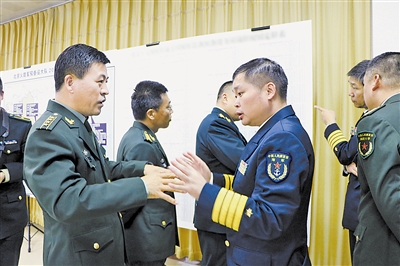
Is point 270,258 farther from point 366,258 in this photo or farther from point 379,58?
point 379,58

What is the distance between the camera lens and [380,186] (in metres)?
1.23

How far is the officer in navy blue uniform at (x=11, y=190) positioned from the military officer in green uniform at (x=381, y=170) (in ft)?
6.43

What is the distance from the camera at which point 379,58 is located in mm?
1493

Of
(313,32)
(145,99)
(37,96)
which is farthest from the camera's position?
(37,96)

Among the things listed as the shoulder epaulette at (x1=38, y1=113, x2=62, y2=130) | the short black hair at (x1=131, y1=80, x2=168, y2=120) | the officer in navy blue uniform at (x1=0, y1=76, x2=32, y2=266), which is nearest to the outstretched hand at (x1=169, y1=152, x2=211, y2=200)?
the shoulder epaulette at (x1=38, y1=113, x2=62, y2=130)

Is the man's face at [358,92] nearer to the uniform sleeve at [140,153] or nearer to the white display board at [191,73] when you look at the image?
the white display board at [191,73]

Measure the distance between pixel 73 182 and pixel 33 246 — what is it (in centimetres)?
360

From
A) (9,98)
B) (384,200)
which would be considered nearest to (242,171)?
(384,200)

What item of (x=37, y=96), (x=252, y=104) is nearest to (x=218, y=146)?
(x=252, y=104)

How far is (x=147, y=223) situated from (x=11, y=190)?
93 centimetres

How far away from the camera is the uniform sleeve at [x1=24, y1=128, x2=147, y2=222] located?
1110mm

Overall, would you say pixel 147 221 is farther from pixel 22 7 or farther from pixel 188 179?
pixel 22 7

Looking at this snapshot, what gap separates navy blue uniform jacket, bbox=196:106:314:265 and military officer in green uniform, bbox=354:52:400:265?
9.8 inches

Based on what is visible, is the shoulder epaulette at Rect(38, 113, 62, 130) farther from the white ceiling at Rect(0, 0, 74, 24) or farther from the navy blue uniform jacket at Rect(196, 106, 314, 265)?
the white ceiling at Rect(0, 0, 74, 24)
